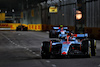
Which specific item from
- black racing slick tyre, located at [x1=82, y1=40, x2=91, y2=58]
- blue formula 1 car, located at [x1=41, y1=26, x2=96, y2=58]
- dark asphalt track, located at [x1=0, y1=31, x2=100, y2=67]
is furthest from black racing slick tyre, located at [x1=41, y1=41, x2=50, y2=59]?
black racing slick tyre, located at [x1=82, y1=40, x2=91, y2=58]

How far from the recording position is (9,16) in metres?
99.6

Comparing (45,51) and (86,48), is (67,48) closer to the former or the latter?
(86,48)

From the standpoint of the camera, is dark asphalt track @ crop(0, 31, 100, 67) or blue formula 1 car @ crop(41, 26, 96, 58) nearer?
dark asphalt track @ crop(0, 31, 100, 67)

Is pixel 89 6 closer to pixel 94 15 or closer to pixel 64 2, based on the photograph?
pixel 94 15

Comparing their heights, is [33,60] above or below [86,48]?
below

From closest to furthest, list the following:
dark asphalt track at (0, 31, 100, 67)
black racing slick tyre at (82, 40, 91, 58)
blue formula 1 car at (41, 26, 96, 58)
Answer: dark asphalt track at (0, 31, 100, 67)
blue formula 1 car at (41, 26, 96, 58)
black racing slick tyre at (82, 40, 91, 58)

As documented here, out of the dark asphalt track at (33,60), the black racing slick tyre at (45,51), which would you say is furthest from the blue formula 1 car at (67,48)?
the dark asphalt track at (33,60)

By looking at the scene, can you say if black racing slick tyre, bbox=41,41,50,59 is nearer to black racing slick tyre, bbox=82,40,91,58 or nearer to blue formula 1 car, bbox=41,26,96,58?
blue formula 1 car, bbox=41,26,96,58

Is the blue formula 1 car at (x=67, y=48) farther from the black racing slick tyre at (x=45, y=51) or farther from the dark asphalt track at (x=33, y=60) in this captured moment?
the dark asphalt track at (x=33, y=60)

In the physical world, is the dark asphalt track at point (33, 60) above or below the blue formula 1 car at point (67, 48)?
below

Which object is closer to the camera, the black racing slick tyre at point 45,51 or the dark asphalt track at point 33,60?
the dark asphalt track at point 33,60

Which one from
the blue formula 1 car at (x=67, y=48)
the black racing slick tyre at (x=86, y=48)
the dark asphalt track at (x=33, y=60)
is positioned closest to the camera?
the dark asphalt track at (x=33, y=60)

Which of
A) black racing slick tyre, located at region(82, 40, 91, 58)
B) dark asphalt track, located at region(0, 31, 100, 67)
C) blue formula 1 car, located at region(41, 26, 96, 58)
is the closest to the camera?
dark asphalt track, located at region(0, 31, 100, 67)

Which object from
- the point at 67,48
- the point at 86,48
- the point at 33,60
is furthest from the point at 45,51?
the point at 86,48
